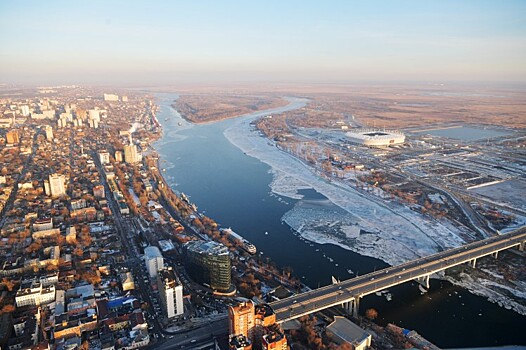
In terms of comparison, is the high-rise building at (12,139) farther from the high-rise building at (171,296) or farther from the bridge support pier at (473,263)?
the bridge support pier at (473,263)

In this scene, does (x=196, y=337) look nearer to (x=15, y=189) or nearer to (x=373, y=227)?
(x=373, y=227)

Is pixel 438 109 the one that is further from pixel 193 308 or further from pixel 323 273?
pixel 193 308

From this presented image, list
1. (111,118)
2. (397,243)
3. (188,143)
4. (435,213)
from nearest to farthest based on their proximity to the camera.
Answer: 1. (397,243)
2. (435,213)
3. (188,143)
4. (111,118)

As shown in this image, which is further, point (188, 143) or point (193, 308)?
point (188, 143)

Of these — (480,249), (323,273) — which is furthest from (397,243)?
(323,273)

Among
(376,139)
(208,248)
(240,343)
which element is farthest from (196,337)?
(376,139)

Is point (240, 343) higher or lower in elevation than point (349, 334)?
higher

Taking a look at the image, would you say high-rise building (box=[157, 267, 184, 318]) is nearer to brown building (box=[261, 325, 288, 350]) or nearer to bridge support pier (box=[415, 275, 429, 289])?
brown building (box=[261, 325, 288, 350])
